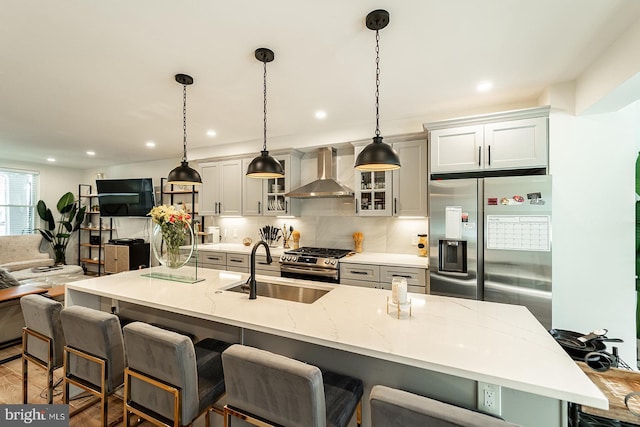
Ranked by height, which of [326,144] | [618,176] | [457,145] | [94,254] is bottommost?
[94,254]

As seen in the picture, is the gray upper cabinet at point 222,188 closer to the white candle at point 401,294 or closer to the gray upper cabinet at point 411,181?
the gray upper cabinet at point 411,181

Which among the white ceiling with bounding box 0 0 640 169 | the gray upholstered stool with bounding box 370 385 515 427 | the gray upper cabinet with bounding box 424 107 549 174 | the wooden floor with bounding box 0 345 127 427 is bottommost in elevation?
the wooden floor with bounding box 0 345 127 427

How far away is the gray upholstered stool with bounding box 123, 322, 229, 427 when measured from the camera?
132cm

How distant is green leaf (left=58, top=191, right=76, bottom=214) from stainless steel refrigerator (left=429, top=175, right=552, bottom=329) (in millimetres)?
7910

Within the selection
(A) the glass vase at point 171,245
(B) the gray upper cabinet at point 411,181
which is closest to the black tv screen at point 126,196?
(A) the glass vase at point 171,245

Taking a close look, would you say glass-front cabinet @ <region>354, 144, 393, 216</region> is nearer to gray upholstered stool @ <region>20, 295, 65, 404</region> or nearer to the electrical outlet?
the electrical outlet

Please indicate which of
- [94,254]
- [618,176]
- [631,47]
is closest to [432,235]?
[618,176]

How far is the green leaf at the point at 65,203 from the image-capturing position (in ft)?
21.3

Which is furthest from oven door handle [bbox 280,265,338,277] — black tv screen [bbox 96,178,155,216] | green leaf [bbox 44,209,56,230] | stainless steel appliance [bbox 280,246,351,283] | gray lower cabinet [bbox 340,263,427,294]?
green leaf [bbox 44,209,56,230]

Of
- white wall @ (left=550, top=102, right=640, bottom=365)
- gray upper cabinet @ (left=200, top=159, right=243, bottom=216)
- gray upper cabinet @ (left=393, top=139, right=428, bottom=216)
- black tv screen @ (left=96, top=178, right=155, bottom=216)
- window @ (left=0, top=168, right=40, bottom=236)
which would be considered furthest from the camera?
window @ (left=0, top=168, right=40, bottom=236)

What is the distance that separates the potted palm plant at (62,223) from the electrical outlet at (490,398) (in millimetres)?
8244

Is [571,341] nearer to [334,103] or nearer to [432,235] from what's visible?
[432,235]

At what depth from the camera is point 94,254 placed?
6.75 m

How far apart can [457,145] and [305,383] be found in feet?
9.09
